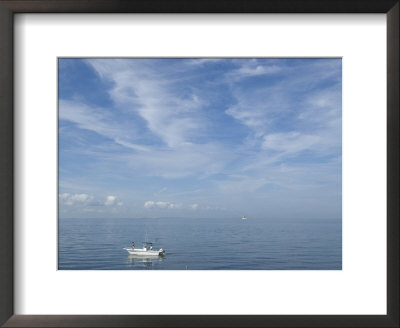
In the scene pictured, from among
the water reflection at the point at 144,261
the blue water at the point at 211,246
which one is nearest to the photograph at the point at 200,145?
the blue water at the point at 211,246

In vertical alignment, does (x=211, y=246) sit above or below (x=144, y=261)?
below

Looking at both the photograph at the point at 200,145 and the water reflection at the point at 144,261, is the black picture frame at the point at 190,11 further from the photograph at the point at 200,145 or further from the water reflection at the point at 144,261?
Answer: the photograph at the point at 200,145

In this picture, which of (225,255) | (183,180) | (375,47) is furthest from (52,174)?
(183,180)

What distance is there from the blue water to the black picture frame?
1378cm

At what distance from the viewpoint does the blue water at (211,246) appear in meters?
17.6

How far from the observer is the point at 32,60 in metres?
1.97

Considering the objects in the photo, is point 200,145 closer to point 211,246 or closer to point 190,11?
point 211,246

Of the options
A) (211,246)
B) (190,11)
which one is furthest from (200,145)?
(190,11)

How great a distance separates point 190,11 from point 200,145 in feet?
65.5

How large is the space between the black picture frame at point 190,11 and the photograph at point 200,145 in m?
18.2

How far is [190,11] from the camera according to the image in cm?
194

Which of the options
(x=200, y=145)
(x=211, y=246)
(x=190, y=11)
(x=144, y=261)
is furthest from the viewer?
(x=200, y=145)

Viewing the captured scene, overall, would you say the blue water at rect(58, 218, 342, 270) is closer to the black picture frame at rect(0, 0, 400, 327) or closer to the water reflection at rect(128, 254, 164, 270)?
the water reflection at rect(128, 254, 164, 270)

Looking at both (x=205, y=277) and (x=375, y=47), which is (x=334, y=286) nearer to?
(x=205, y=277)
